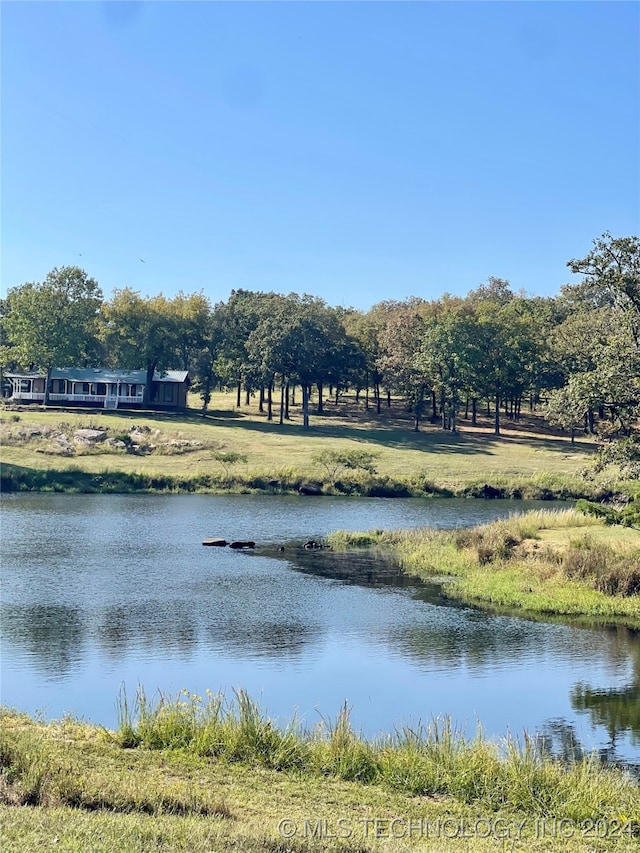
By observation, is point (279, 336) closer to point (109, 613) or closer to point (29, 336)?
point (29, 336)

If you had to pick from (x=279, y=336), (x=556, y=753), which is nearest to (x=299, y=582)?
(x=556, y=753)

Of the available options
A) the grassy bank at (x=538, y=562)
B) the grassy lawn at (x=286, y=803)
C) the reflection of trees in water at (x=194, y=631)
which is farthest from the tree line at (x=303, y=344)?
the grassy lawn at (x=286, y=803)

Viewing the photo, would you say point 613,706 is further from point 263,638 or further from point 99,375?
point 99,375

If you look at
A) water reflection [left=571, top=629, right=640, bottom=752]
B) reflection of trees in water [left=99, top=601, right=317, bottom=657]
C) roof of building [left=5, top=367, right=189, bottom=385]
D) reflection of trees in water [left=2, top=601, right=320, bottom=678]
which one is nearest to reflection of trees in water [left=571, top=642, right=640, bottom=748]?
water reflection [left=571, top=629, right=640, bottom=752]

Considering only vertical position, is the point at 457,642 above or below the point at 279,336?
below

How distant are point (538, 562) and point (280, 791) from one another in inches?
843

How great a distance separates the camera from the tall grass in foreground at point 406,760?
1216 centimetres

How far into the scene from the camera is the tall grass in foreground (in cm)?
1216

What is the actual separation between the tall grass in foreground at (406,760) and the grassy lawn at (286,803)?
0.10 feet

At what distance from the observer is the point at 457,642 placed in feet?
81.0

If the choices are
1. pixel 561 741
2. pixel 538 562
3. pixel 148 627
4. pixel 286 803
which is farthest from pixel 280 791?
pixel 538 562

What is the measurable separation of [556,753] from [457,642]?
878 centimetres

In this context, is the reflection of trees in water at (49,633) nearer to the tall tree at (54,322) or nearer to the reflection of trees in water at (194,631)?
the reflection of trees in water at (194,631)

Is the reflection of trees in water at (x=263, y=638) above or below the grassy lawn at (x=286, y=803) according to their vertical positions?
below
